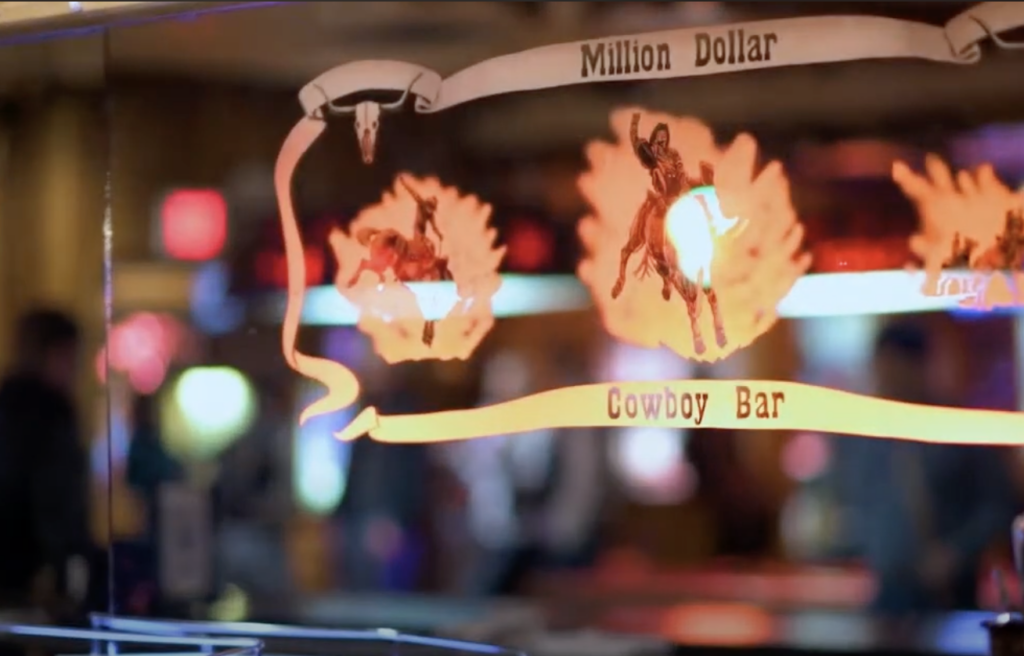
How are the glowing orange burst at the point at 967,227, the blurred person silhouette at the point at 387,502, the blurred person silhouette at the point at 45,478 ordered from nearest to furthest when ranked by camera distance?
the glowing orange burst at the point at 967,227
the blurred person silhouette at the point at 387,502
the blurred person silhouette at the point at 45,478

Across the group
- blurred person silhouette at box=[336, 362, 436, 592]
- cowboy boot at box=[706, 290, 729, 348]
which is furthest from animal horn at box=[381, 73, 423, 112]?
cowboy boot at box=[706, 290, 729, 348]

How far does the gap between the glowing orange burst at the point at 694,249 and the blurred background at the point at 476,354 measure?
0.08 feet

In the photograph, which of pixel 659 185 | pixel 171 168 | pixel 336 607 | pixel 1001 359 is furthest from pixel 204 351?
pixel 1001 359

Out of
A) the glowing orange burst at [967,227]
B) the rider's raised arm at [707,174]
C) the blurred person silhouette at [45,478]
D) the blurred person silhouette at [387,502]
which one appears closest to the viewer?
the glowing orange burst at [967,227]

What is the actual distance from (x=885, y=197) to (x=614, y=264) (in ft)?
1.08

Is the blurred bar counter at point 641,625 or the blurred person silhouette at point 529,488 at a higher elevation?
the blurred person silhouette at point 529,488

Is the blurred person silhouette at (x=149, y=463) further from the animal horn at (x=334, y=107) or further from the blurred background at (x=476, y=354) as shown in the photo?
the animal horn at (x=334, y=107)

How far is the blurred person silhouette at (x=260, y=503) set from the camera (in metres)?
1.58

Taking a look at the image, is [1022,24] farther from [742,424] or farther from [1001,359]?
[742,424]

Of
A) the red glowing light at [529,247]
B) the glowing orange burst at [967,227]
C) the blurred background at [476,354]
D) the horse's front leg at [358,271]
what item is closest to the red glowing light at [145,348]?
the blurred background at [476,354]

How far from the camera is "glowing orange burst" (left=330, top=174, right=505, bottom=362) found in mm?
1522

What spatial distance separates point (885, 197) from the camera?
1.37m

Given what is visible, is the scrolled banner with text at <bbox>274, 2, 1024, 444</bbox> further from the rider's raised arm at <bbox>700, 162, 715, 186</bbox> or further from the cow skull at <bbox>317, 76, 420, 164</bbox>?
the rider's raised arm at <bbox>700, 162, 715, 186</bbox>

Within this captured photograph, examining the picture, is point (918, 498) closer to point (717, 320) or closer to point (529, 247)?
point (717, 320)
